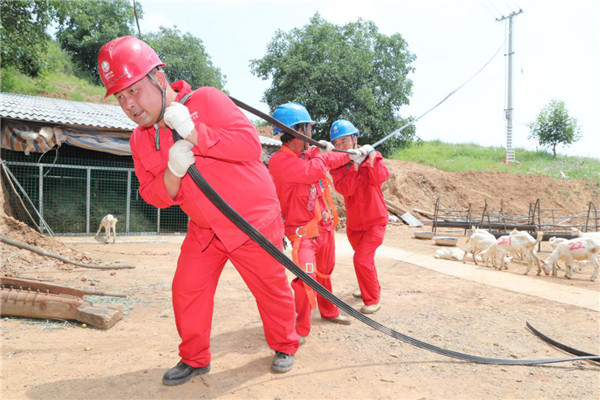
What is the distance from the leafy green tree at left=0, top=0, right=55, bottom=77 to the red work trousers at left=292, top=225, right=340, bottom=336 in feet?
62.8

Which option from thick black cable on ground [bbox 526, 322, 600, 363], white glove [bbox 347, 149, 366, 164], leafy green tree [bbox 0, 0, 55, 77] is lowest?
thick black cable on ground [bbox 526, 322, 600, 363]

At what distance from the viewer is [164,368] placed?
3.17 metres

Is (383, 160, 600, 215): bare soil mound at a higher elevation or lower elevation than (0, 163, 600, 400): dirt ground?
higher

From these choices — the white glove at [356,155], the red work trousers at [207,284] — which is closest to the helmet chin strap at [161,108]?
the red work trousers at [207,284]

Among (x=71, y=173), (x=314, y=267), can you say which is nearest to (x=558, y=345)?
(x=314, y=267)

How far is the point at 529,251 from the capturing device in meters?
7.82

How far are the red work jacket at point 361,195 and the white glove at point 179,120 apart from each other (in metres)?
2.54

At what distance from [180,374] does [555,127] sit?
35.9 m

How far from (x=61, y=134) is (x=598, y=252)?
11976 millimetres

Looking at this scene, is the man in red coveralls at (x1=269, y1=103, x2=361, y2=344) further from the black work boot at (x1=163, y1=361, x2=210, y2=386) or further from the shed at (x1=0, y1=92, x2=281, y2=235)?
the shed at (x1=0, y1=92, x2=281, y2=235)

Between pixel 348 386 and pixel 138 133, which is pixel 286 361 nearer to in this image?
pixel 348 386

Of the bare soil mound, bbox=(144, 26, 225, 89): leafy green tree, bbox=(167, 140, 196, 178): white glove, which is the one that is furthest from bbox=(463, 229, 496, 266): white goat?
bbox=(144, 26, 225, 89): leafy green tree

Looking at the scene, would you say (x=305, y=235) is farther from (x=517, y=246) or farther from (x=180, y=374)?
(x=517, y=246)

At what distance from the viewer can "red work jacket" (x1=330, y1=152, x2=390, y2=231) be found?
15.8 feet
